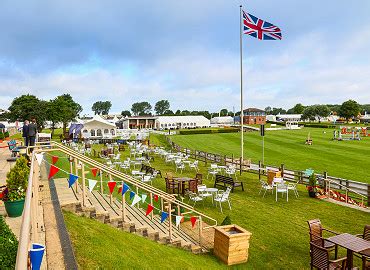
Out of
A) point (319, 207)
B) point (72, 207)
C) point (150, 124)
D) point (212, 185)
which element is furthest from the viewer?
point (150, 124)

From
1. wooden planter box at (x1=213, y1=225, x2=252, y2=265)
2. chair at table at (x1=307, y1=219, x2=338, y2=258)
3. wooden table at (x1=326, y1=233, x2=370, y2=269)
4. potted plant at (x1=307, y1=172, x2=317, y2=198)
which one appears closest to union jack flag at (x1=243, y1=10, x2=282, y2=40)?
potted plant at (x1=307, y1=172, x2=317, y2=198)

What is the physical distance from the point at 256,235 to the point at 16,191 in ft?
25.0

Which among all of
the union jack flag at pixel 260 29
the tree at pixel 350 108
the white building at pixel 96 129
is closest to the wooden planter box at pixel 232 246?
the union jack flag at pixel 260 29

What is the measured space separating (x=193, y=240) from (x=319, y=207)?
7.21 metres

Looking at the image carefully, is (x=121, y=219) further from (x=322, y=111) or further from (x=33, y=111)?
(x=322, y=111)

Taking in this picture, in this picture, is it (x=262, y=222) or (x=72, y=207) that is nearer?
(x=72, y=207)

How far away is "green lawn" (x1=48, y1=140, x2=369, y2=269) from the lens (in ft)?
18.6

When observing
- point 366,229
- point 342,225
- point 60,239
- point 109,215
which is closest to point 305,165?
point 342,225

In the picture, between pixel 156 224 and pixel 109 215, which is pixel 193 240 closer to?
pixel 156 224

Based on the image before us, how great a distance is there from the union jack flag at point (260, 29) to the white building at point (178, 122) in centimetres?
7935

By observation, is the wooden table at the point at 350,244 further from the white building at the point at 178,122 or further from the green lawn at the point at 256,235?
the white building at the point at 178,122

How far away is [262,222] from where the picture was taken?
1108 cm

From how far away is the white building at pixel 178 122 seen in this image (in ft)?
324

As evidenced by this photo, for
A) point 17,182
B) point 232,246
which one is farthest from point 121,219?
point 232,246
